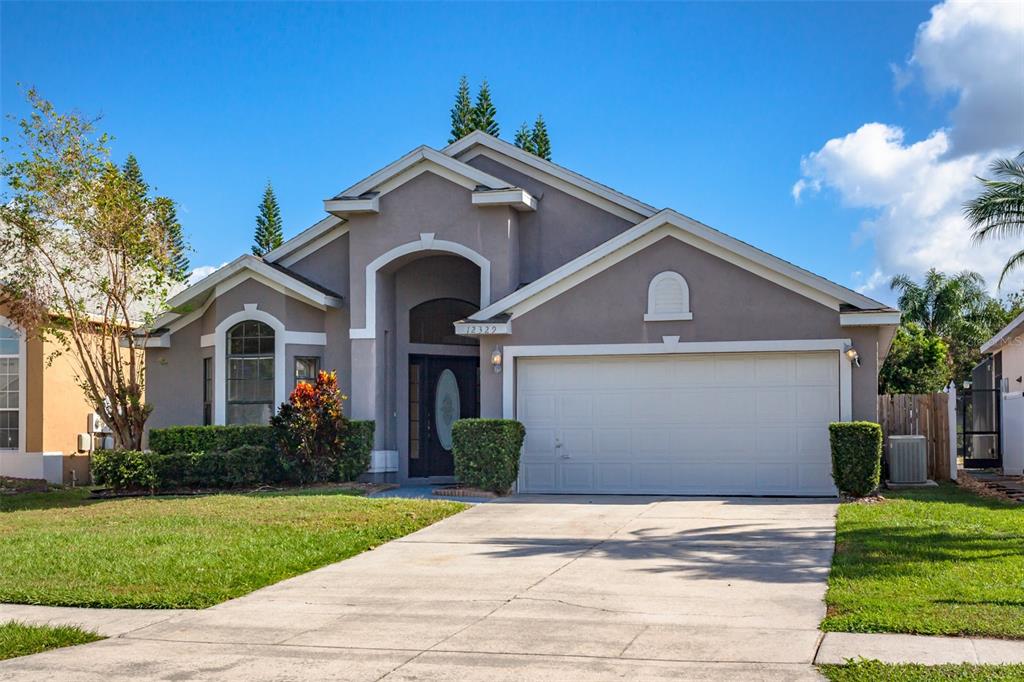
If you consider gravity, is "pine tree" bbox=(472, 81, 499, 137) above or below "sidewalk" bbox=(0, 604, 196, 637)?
above

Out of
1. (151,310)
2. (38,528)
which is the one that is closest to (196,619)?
(38,528)

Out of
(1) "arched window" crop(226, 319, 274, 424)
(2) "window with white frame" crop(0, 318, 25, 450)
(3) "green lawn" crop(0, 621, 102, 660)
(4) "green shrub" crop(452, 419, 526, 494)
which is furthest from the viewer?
(2) "window with white frame" crop(0, 318, 25, 450)

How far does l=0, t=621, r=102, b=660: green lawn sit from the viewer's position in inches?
321

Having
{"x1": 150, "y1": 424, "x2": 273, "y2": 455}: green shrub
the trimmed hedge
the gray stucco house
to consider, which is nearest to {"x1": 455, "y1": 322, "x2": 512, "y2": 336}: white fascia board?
the gray stucco house

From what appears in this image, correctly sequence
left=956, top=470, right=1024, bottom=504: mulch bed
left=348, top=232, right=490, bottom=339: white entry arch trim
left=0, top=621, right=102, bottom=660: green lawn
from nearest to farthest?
left=0, top=621, right=102, bottom=660: green lawn → left=956, top=470, right=1024, bottom=504: mulch bed → left=348, top=232, right=490, bottom=339: white entry arch trim

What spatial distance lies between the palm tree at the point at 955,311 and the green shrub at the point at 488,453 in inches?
1262

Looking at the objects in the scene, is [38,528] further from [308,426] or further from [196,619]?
[196,619]

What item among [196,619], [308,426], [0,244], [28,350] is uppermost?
[0,244]

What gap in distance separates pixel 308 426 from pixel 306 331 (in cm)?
248

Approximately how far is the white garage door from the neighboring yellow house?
10502mm

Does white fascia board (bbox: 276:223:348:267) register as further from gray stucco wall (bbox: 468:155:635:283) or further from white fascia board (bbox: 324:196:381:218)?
gray stucco wall (bbox: 468:155:635:283)

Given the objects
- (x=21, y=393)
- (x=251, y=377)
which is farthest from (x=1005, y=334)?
(x=21, y=393)

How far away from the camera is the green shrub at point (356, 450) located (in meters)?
19.9

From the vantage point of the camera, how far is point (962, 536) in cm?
1209
